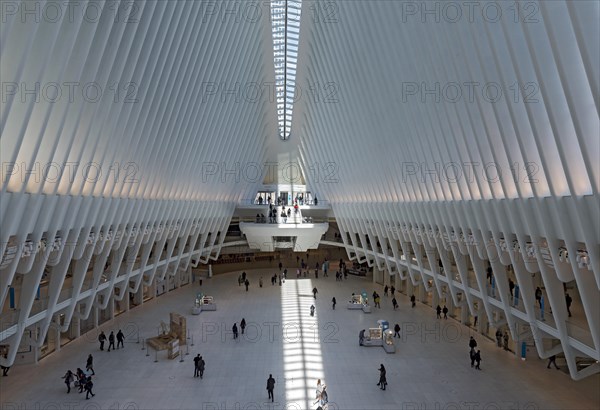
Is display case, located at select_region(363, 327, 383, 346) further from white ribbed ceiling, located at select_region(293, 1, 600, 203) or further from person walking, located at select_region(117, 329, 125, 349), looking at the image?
Answer: person walking, located at select_region(117, 329, 125, 349)

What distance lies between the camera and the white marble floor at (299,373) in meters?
12.9

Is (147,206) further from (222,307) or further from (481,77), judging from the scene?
(481,77)

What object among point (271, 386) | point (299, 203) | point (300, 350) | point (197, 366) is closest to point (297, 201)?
point (299, 203)

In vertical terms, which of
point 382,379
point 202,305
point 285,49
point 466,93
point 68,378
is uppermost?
point 285,49

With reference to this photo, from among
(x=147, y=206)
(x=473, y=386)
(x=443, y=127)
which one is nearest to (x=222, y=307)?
(x=147, y=206)

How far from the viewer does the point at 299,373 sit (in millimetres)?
15281

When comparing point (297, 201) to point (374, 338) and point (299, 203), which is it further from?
point (374, 338)

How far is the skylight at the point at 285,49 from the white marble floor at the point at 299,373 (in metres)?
15.1

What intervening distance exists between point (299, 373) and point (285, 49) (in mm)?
18498

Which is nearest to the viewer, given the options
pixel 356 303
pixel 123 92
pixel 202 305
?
pixel 123 92

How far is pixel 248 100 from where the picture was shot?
25.8 metres

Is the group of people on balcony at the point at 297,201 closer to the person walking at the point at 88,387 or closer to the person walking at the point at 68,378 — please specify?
the person walking at the point at 68,378

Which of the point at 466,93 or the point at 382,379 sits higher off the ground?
the point at 466,93

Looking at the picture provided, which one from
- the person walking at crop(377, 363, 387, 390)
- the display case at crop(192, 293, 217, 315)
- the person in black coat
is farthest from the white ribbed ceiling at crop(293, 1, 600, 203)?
the display case at crop(192, 293, 217, 315)
